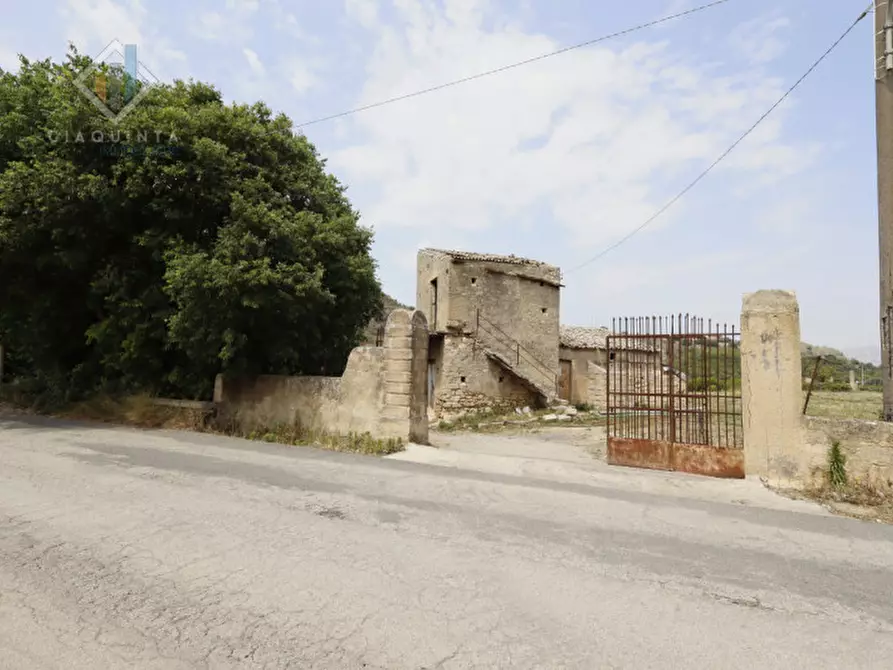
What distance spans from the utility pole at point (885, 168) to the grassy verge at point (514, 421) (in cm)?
1030

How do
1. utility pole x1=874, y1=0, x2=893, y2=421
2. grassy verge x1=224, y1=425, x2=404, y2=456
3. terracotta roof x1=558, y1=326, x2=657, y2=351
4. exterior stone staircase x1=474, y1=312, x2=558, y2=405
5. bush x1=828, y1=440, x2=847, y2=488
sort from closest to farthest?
bush x1=828, y1=440, x2=847, y2=488 < utility pole x1=874, y1=0, x2=893, y2=421 < grassy verge x1=224, y1=425, x2=404, y2=456 < exterior stone staircase x1=474, y1=312, x2=558, y2=405 < terracotta roof x1=558, y1=326, x2=657, y2=351

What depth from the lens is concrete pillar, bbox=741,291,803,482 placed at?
22.9 feet

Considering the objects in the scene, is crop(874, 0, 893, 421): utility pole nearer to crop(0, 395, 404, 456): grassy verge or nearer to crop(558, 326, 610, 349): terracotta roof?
crop(0, 395, 404, 456): grassy verge

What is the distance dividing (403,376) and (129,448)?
15.2ft

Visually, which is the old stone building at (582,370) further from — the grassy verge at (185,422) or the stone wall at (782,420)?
the stone wall at (782,420)

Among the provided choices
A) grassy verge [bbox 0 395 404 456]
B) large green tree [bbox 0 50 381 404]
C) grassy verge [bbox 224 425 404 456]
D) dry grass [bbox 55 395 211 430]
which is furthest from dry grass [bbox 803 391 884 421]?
dry grass [bbox 55 395 211 430]

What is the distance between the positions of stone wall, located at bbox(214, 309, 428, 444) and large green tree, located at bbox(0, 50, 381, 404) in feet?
3.40

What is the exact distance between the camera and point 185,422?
1178 cm

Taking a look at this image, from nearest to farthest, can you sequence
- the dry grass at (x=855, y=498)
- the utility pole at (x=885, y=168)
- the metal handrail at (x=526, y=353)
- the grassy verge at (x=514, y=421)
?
the dry grass at (x=855, y=498) < the utility pole at (x=885, y=168) < the grassy verge at (x=514, y=421) < the metal handrail at (x=526, y=353)

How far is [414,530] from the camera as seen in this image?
4820 mm

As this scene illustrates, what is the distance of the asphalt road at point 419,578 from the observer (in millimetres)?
2855

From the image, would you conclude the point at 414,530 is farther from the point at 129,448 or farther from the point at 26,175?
the point at 26,175

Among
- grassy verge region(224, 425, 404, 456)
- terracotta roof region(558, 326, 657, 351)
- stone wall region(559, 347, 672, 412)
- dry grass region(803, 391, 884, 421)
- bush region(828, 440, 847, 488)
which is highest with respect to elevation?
terracotta roof region(558, 326, 657, 351)

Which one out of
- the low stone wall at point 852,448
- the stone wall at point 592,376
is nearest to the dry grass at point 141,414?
the low stone wall at point 852,448
